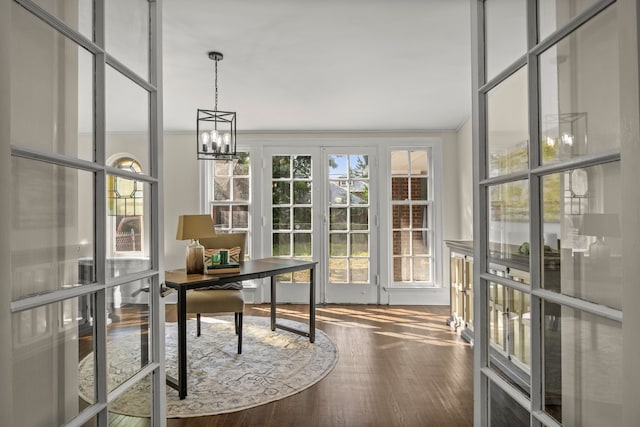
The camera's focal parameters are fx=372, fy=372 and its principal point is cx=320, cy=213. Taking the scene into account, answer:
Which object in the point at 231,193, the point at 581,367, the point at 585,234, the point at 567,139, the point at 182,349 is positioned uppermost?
the point at 231,193

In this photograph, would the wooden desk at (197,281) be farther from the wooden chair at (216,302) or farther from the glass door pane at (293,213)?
the glass door pane at (293,213)

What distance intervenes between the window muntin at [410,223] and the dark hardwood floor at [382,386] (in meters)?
0.90

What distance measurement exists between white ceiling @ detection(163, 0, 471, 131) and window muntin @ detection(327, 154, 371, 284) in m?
0.63

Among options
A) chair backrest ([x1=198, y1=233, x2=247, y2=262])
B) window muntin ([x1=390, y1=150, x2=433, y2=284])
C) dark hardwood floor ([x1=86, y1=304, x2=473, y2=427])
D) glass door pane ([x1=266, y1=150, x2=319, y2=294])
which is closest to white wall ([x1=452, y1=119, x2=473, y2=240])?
window muntin ([x1=390, y1=150, x2=433, y2=284])

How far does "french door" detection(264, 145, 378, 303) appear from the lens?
5027mm

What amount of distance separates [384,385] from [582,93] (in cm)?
224

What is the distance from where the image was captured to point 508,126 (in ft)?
4.64

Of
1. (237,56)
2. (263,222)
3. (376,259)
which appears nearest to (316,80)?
(237,56)

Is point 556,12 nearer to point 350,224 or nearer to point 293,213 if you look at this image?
point 350,224

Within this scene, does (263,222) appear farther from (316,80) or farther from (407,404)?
(407,404)

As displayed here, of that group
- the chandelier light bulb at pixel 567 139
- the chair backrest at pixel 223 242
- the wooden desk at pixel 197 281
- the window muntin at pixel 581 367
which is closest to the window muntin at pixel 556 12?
the chandelier light bulb at pixel 567 139

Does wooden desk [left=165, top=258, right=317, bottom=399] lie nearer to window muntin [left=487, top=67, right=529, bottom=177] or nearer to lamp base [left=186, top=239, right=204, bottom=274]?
lamp base [left=186, top=239, right=204, bottom=274]

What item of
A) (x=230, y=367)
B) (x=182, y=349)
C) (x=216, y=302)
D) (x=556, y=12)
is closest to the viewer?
(x=556, y=12)

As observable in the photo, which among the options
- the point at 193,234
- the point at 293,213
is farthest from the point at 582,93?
the point at 293,213
